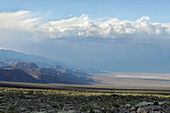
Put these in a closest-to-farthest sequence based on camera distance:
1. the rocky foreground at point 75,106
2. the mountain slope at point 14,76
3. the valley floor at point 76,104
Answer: the rocky foreground at point 75,106 < the valley floor at point 76,104 < the mountain slope at point 14,76

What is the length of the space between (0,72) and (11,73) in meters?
9.54

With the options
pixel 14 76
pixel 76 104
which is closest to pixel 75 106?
pixel 76 104

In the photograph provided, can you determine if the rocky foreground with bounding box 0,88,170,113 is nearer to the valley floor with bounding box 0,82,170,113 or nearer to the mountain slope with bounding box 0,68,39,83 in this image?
the valley floor with bounding box 0,82,170,113

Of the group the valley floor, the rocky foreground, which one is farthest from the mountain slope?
the rocky foreground

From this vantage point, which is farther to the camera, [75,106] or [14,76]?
[14,76]

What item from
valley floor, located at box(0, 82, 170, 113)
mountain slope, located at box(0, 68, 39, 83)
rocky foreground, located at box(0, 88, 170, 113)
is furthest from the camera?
mountain slope, located at box(0, 68, 39, 83)

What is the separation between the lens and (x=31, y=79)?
190 metres

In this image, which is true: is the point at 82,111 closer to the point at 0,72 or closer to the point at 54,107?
the point at 54,107

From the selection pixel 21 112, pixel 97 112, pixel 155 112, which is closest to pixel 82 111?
pixel 97 112

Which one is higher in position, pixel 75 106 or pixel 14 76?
pixel 14 76

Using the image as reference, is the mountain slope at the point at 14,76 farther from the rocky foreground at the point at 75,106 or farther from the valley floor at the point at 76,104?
the rocky foreground at the point at 75,106

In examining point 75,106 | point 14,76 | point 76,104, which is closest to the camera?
point 75,106

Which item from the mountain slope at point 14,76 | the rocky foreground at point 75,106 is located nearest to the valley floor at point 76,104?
the rocky foreground at point 75,106

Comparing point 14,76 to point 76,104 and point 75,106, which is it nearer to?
point 76,104
